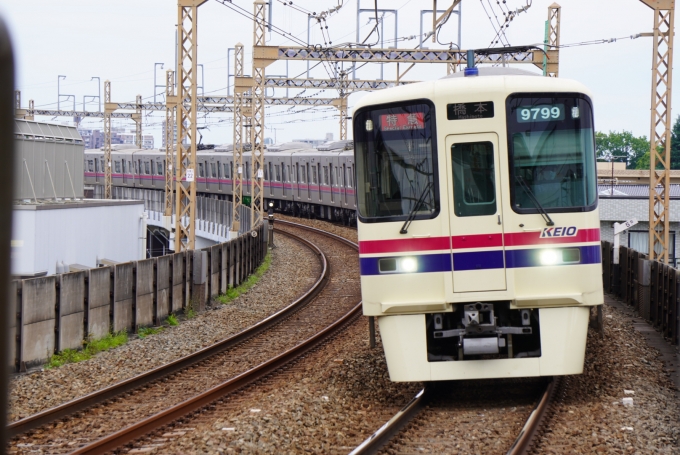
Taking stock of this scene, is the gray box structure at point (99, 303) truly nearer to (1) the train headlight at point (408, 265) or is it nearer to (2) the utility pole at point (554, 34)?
(1) the train headlight at point (408, 265)

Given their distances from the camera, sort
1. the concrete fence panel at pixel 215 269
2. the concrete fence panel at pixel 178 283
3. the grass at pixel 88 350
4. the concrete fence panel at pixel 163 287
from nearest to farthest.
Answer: the grass at pixel 88 350 → the concrete fence panel at pixel 163 287 → the concrete fence panel at pixel 178 283 → the concrete fence panel at pixel 215 269

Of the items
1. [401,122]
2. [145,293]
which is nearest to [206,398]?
[401,122]

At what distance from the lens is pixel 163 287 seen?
14180 mm

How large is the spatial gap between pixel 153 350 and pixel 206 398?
3718mm

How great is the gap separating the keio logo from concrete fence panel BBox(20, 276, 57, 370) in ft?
19.7

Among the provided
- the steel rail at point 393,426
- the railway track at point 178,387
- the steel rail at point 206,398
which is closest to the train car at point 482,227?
the steel rail at point 393,426

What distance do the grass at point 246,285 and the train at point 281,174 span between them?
19.5 feet

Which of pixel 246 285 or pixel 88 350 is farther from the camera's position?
pixel 246 285

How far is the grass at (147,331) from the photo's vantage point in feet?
42.3

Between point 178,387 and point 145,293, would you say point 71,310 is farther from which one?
point 178,387

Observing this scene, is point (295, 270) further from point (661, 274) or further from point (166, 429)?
point (166, 429)

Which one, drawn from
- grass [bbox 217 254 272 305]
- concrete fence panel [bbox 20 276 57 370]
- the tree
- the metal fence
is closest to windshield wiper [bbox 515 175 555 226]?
the metal fence

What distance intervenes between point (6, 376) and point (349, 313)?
1304 centimetres

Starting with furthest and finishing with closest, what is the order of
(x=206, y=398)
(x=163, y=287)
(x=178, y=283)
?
(x=178, y=283) → (x=163, y=287) → (x=206, y=398)
